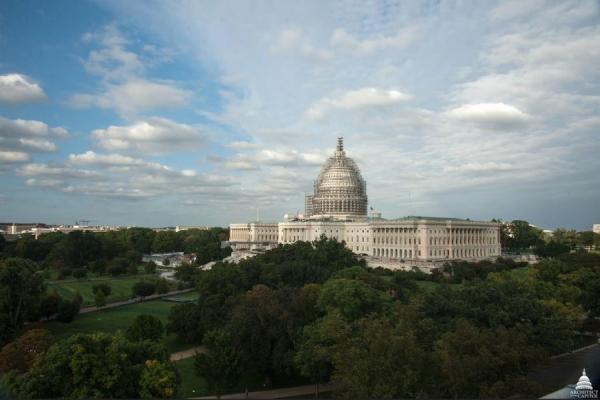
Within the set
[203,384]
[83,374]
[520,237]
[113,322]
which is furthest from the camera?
[520,237]

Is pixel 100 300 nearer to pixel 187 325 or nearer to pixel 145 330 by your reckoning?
pixel 187 325

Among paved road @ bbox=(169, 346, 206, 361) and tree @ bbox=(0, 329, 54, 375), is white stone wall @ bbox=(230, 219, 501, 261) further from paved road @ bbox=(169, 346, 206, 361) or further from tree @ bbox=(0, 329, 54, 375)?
tree @ bbox=(0, 329, 54, 375)

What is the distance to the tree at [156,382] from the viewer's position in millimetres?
21641

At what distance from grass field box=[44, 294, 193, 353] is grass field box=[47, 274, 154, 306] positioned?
17.3ft

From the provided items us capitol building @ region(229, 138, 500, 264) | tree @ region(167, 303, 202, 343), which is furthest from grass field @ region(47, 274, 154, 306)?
us capitol building @ region(229, 138, 500, 264)

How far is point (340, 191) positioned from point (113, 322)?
8889cm

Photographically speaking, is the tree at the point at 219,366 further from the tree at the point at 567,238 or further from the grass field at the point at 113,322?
the tree at the point at 567,238

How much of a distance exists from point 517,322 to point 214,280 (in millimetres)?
26790

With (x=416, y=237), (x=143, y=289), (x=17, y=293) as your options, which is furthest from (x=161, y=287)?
(x=416, y=237)

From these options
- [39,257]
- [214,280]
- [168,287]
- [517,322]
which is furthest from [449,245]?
[39,257]

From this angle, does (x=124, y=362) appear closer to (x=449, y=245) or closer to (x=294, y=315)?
(x=294, y=315)

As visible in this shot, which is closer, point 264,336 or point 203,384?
point 203,384

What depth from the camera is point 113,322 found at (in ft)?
152

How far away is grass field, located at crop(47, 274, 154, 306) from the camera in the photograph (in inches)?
2373
